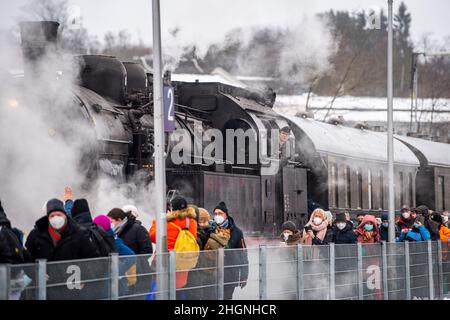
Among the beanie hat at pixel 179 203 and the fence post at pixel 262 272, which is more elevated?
the beanie hat at pixel 179 203

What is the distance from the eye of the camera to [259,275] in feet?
42.1

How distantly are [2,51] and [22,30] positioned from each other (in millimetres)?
621

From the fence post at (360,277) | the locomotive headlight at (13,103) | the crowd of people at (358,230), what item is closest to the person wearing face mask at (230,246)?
the crowd of people at (358,230)

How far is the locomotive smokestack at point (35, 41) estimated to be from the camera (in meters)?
17.1

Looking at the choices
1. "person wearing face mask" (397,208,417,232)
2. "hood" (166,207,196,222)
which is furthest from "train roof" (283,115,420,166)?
"hood" (166,207,196,222)

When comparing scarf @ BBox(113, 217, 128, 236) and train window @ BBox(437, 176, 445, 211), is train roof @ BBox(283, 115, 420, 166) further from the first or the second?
scarf @ BBox(113, 217, 128, 236)

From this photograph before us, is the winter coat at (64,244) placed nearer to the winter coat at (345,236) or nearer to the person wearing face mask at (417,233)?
the winter coat at (345,236)

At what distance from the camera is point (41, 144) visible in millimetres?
16375

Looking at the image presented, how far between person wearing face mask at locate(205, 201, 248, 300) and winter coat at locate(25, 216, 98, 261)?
7.34 ft

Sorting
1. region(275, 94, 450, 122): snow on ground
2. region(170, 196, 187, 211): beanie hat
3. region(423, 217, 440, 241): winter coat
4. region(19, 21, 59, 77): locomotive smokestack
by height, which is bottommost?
region(423, 217, 440, 241): winter coat

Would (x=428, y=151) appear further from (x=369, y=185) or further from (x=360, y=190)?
(x=360, y=190)

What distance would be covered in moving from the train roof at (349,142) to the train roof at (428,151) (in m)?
0.56

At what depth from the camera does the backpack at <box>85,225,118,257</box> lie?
10.9m

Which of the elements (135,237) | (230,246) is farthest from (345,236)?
(135,237)
